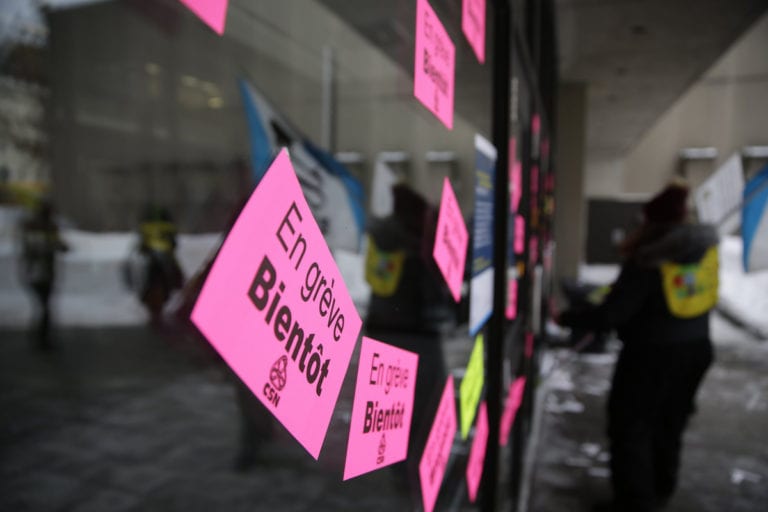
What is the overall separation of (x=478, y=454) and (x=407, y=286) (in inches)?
20.0

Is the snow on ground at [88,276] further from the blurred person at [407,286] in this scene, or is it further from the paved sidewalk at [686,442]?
the paved sidewalk at [686,442]

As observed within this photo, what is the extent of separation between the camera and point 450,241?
0.83 metres

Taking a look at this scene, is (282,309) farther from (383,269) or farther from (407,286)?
(407,286)

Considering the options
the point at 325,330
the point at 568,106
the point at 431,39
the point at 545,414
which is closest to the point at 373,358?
the point at 325,330

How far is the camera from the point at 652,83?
246 inches

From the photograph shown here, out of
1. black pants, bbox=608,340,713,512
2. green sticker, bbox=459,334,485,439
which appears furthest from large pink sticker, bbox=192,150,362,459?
black pants, bbox=608,340,713,512

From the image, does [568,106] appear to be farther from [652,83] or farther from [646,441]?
[646,441]

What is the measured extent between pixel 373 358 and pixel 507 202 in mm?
741

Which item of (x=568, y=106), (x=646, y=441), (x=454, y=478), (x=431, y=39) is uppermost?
(x=568, y=106)

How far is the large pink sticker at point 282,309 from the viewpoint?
11.5 inches

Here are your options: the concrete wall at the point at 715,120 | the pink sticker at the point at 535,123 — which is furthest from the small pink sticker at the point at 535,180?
the concrete wall at the point at 715,120

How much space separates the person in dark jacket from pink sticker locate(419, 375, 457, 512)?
1.41 meters

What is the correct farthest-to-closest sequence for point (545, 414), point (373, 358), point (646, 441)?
point (545, 414) → point (646, 441) → point (373, 358)

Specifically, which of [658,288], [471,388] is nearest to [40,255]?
[471,388]
